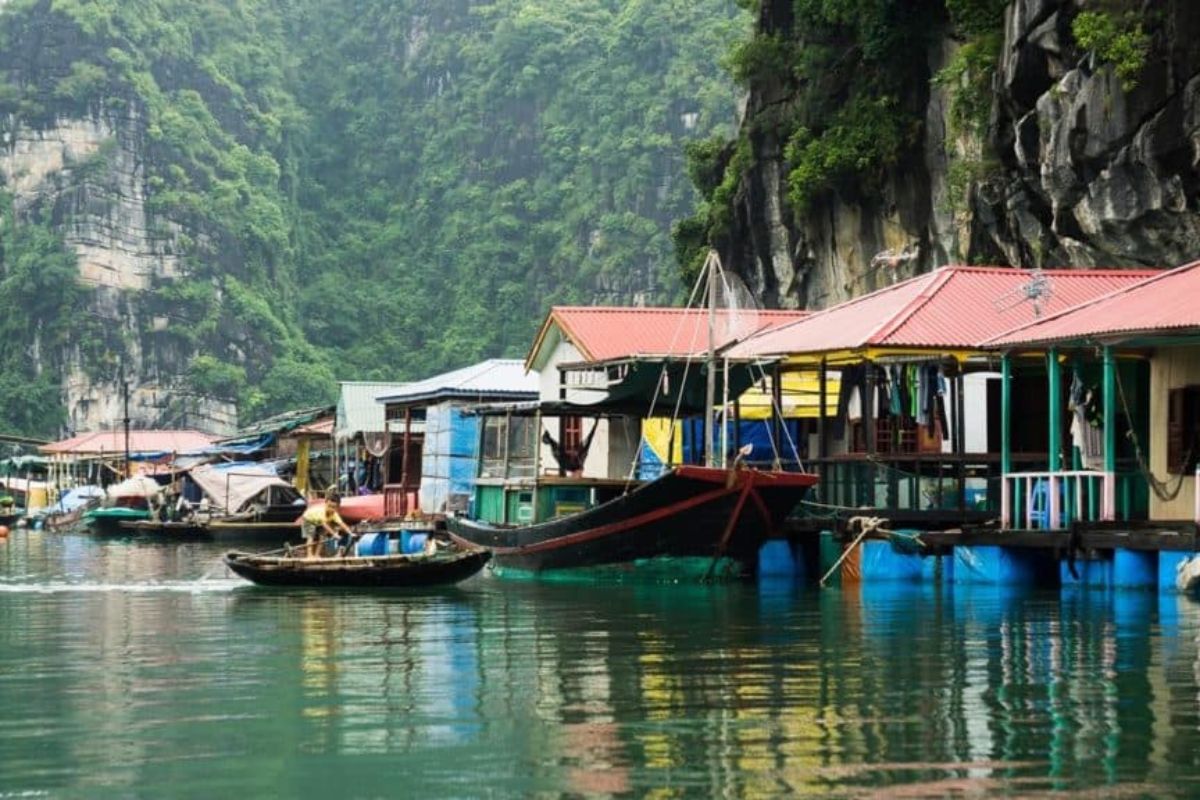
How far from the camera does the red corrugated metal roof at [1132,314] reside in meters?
21.7

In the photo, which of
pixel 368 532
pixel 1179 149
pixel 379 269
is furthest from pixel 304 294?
pixel 1179 149

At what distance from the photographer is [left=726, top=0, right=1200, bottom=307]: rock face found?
29.3 meters

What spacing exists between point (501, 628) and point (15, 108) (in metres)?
107

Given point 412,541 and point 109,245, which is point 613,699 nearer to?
point 412,541

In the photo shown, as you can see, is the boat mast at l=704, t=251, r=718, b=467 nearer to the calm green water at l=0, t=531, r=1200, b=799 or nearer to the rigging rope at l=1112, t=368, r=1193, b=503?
the calm green water at l=0, t=531, r=1200, b=799

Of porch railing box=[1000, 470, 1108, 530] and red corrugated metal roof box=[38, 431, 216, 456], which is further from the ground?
red corrugated metal roof box=[38, 431, 216, 456]

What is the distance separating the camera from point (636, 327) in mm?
38531

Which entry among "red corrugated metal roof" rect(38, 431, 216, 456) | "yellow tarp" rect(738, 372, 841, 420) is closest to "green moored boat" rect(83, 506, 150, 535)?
"red corrugated metal roof" rect(38, 431, 216, 456)

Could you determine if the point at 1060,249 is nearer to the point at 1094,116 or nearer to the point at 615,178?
the point at 1094,116

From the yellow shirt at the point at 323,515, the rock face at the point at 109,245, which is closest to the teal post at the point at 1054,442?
the yellow shirt at the point at 323,515

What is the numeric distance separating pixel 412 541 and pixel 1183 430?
15812mm

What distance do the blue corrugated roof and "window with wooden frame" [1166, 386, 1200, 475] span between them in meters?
22.5

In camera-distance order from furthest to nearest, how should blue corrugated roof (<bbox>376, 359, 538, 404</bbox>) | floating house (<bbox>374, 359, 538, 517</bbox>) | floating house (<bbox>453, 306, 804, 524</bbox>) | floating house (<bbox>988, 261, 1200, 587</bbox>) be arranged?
blue corrugated roof (<bbox>376, 359, 538, 404</bbox>) < floating house (<bbox>374, 359, 538, 517</bbox>) < floating house (<bbox>453, 306, 804, 524</bbox>) < floating house (<bbox>988, 261, 1200, 587</bbox>)

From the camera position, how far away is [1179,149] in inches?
1141
